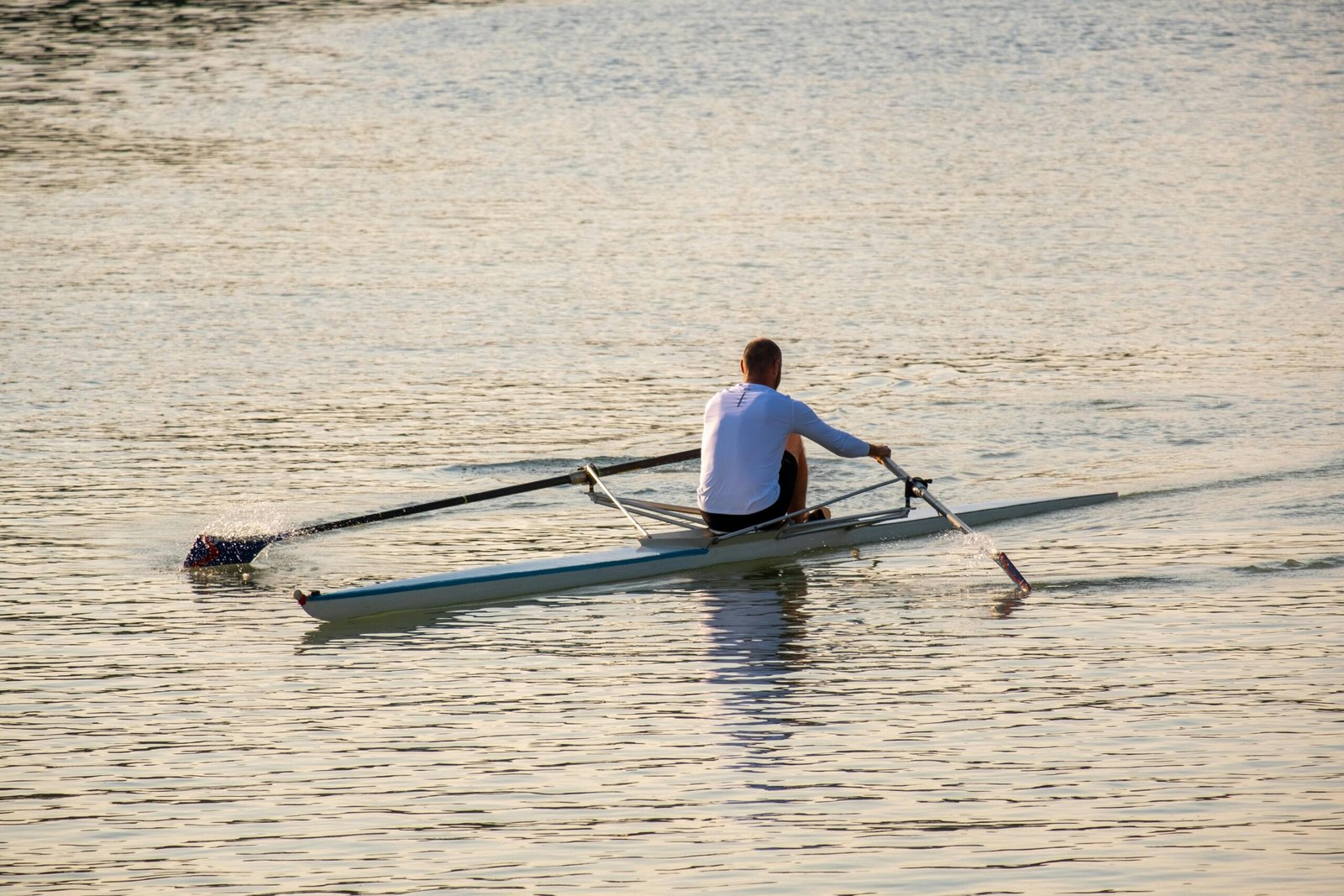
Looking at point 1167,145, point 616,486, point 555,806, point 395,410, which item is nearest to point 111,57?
point 1167,145

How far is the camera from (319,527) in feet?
33.9

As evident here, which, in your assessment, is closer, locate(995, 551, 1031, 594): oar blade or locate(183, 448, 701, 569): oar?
locate(995, 551, 1031, 594): oar blade

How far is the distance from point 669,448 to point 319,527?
12.4ft

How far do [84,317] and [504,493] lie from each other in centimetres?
957

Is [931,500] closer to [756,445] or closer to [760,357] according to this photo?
[756,445]

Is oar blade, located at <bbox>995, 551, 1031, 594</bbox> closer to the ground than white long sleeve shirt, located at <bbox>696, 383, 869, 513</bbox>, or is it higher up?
closer to the ground

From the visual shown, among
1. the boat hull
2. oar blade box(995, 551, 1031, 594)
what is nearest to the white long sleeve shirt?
the boat hull

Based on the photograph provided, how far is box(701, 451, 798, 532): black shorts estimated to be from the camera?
10.1 m

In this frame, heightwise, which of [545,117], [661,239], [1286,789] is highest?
[545,117]

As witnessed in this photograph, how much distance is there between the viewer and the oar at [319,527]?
33.1 ft

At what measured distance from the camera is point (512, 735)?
7.20 metres

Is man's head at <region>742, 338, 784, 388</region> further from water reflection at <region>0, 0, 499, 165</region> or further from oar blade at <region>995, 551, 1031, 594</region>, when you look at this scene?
water reflection at <region>0, 0, 499, 165</region>

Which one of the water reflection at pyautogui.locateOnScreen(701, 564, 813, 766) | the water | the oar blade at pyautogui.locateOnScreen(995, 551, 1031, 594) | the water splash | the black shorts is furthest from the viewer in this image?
the water splash

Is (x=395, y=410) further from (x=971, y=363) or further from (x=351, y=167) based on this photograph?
(x=351, y=167)
